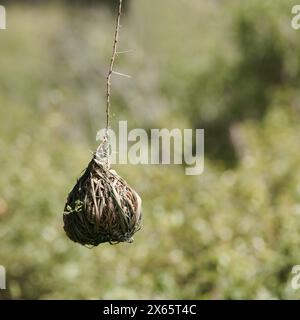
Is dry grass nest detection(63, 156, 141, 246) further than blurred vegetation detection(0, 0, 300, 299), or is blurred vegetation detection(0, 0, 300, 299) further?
blurred vegetation detection(0, 0, 300, 299)

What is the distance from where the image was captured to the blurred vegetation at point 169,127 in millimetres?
5895

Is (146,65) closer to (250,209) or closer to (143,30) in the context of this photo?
Answer: (143,30)

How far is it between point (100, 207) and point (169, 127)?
7.50m

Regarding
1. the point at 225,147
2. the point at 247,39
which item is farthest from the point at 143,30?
the point at 225,147

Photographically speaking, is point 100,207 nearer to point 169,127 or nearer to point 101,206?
point 101,206

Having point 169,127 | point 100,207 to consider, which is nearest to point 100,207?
point 100,207

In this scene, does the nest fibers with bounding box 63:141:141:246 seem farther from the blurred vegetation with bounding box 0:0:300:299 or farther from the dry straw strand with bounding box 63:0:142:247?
the blurred vegetation with bounding box 0:0:300:299

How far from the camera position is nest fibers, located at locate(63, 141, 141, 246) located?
310cm

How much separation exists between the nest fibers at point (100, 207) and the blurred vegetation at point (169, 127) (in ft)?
7.05

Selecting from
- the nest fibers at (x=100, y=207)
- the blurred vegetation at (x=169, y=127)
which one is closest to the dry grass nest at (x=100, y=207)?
the nest fibers at (x=100, y=207)

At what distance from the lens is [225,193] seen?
7051mm

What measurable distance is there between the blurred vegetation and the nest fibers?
7.05 feet

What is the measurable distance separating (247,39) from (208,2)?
4.58 feet

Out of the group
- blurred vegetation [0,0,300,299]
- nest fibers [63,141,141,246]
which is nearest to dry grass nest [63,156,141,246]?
nest fibers [63,141,141,246]
